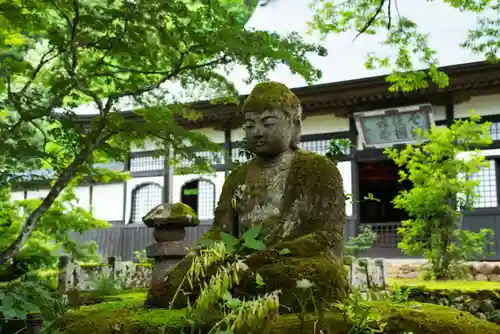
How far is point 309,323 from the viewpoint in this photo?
2387 millimetres

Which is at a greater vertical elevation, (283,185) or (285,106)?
(285,106)

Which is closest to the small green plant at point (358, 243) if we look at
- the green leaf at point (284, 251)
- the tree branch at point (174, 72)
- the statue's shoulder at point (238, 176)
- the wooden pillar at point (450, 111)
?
the wooden pillar at point (450, 111)

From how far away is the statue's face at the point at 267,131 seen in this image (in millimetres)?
3477

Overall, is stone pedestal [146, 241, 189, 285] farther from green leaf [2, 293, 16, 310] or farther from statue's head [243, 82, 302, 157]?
statue's head [243, 82, 302, 157]

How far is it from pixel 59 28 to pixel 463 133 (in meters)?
8.45

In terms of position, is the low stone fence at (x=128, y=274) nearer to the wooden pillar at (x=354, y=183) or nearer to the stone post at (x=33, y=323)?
the stone post at (x=33, y=323)

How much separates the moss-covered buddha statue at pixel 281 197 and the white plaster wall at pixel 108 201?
14597 millimetres

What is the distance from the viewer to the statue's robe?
8.87ft

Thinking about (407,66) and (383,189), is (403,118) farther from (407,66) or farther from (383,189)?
(383,189)

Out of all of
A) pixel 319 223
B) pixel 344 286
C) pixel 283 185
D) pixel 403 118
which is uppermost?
pixel 403 118

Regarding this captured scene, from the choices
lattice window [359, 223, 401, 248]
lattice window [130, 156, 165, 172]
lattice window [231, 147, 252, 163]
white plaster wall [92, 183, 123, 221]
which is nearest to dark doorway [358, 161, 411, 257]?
lattice window [359, 223, 401, 248]

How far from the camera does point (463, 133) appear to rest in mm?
10805

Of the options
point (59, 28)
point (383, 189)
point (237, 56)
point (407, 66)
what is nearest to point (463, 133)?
point (407, 66)

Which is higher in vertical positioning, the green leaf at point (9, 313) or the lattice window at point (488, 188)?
the lattice window at point (488, 188)
